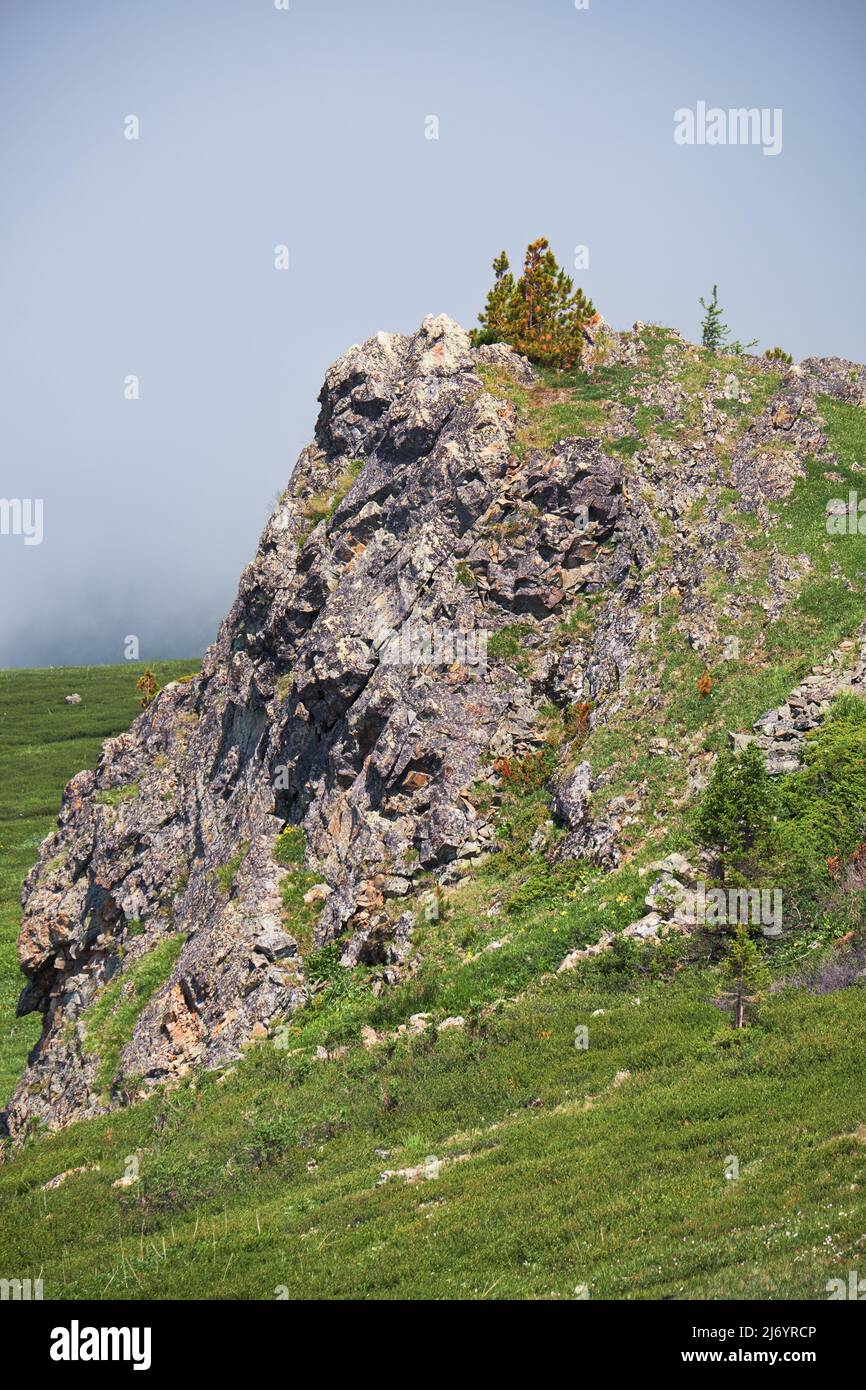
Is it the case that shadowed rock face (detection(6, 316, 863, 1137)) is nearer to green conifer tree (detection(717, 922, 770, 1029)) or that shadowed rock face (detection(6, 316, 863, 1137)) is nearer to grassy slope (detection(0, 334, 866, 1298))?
grassy slope (detection(0, 334, 866, 1298))

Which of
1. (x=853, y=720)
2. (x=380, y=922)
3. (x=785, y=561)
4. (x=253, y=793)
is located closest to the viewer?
(x=853, y=720)

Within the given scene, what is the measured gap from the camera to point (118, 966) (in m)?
44.3

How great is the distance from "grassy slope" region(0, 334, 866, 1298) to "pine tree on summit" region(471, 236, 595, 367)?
1814 cm

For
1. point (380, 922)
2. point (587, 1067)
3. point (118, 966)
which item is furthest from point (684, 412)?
point (118, 966)

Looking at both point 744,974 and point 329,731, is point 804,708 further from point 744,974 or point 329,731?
point 329,731

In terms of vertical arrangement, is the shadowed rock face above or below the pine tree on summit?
below

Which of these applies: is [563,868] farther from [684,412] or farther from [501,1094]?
[684,412]

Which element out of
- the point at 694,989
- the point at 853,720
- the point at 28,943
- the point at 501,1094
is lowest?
the point at 28,943

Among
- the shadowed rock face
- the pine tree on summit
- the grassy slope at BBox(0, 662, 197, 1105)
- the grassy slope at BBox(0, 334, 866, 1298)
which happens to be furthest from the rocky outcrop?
the grassy slope at BBox(0, 662, 197, 1105)

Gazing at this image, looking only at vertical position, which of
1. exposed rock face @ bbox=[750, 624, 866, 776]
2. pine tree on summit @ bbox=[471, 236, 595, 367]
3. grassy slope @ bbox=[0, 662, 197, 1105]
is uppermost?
pine tree on summit @ bbox=[471, 236, 595, 367]

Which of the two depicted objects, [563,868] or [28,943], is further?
[28,943]

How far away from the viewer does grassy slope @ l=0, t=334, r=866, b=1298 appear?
16.6m

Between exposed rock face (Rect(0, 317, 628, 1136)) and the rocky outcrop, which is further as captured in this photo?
exposed rock face (Rect(0, 317, 628, 1136))

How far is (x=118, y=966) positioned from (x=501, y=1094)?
81.2ft
